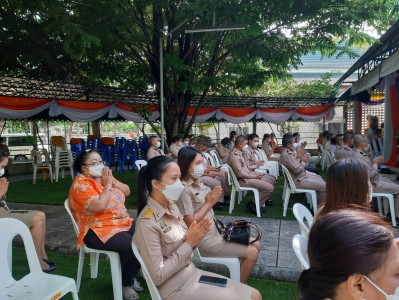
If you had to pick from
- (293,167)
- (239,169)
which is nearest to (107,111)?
(239,169)

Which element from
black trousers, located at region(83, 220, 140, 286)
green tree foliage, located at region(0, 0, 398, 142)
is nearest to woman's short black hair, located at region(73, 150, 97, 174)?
black trousers, located at region(83, 220, 140, 286)

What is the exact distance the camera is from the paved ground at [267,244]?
3.67 m

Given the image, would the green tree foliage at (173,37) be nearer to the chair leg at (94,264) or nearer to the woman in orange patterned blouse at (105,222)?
the woman in orange patterned blouse at (105,222)

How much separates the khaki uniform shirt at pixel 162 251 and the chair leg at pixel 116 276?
3.04ft

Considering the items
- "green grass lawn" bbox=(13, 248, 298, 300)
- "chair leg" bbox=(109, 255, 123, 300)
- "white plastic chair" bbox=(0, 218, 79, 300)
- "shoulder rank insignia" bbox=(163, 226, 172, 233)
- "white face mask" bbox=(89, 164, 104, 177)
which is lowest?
"green grass lawn" bbox=(13, 248, 298, 300)

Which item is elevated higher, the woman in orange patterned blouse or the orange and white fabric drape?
the orange and white fabric drape

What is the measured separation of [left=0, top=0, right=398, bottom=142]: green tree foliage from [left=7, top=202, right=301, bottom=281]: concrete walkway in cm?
277

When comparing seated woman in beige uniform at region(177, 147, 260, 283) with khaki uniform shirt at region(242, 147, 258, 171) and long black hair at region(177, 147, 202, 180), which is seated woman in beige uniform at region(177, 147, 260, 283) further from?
khaki uniform shirt at region(242, 147, 258, 171)

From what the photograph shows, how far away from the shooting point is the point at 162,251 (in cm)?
225

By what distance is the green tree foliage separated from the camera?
20.5ft

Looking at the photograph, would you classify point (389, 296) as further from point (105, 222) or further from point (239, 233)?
point (105, 222)

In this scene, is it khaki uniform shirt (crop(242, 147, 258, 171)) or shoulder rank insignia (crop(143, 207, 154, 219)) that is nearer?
shoulder rank insignia (crop(143, 207, 154, 219))

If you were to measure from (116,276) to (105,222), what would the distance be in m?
0.49

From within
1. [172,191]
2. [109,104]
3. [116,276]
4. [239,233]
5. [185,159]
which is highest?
[109,104]
